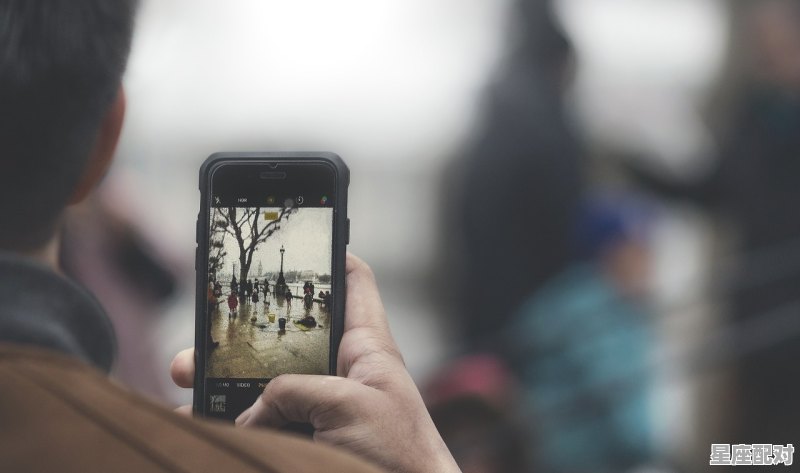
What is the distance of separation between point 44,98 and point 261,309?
37cm

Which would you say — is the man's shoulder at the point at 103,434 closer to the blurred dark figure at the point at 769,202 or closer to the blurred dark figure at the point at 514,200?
the blurred dark figure at the point at 514,200

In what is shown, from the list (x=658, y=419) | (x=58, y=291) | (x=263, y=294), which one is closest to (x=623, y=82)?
(x=658, y=419)

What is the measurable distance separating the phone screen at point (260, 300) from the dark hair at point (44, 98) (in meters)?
0.30

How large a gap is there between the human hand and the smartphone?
24 mm

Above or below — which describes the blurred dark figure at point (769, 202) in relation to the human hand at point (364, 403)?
above

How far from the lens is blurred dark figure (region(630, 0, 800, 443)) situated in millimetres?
2541

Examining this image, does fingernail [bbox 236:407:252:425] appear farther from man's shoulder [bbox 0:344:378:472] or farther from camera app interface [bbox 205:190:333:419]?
man's shoulder [bbox 0:344:378:472]

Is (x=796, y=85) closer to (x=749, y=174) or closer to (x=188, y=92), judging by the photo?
(x=749, y=174)

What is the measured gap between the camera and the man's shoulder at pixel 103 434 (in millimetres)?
578

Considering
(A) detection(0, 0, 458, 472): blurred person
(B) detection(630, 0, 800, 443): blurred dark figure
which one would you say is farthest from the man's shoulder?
(B) detection(630, 0, 800, 443): blurred dark figure

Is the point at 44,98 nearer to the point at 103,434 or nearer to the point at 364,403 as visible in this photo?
the point at 103,434

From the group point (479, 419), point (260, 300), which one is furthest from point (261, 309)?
point (479, 419)

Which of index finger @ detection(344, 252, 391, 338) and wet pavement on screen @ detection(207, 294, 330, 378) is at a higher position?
index finger @ detection(344, 252, 391, 338)

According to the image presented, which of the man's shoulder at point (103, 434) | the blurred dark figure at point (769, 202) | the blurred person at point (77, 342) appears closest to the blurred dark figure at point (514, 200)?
the blurred dark figure at point (769, 202)
